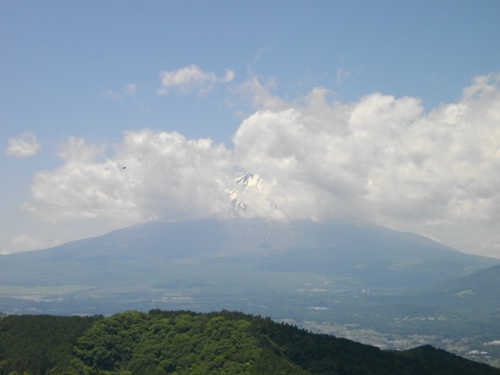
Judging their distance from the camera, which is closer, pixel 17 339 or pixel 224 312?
pixel 17 339

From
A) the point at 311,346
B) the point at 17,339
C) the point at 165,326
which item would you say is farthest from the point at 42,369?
the point at 311,346

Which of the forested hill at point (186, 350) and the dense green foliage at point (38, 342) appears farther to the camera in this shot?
the forested hill at point (186, 350)

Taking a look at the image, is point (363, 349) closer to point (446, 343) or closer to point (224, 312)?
point (224, 312)

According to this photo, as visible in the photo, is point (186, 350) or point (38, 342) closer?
point (186, 350)

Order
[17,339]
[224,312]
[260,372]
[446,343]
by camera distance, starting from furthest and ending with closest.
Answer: [446,343]
[224,312]
[17,339]
[260,372]

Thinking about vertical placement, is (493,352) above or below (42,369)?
above

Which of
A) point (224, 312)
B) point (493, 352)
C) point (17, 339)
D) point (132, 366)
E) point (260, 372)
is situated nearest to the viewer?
point (260, 372)

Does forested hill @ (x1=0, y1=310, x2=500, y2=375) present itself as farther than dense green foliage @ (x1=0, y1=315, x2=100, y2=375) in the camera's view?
Yes

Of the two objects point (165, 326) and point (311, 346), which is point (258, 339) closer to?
point (311, 346)
